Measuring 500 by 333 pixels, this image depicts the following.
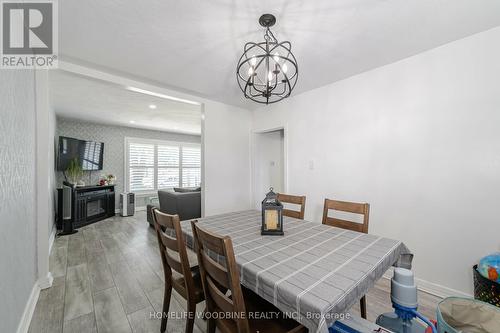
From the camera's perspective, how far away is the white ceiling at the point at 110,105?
298 centimetres

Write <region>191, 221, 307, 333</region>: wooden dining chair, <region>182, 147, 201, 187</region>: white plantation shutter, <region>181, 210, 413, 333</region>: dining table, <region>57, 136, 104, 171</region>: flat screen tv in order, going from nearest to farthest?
Answer: <region>181, 210, 413, 333</region>: dining table < <region>191, 221, 307, 333</region>: wooden dining chair < <region>57, 136, 104, 171</region>: flat screen tv < <region>182, 147, 201, 187</region>: white plantation shutter

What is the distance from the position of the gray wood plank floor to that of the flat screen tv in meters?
2.12

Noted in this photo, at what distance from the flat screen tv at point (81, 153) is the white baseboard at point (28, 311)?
11.3 feet

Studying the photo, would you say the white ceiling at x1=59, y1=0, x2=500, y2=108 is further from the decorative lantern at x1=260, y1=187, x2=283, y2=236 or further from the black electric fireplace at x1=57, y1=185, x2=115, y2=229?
the black electric fireplace at x1=57, y1=185, x2=115, y2=229

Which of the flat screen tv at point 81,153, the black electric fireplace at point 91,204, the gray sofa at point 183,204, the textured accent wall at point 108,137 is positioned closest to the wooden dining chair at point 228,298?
the gray sofa at point 183,204

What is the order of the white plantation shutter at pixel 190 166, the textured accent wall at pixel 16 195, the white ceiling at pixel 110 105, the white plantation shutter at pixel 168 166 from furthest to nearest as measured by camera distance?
the white plantation shutter at pixel 190 166
the white plantation shutter at pixel 168 166
the white ceiling at pixel 110 105
the textured accent wall at pixel 16 195

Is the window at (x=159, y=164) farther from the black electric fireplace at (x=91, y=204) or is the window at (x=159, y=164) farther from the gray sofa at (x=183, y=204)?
the gray sofa at (x=183, y=204)

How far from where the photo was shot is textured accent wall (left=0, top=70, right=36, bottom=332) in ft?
3.91

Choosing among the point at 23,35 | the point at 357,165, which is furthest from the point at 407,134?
the point at 23,35

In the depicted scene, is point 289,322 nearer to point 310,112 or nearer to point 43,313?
point 43,313

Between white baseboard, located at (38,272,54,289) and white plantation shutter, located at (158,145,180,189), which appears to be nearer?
white baseboard, located at (38,272,54,289)

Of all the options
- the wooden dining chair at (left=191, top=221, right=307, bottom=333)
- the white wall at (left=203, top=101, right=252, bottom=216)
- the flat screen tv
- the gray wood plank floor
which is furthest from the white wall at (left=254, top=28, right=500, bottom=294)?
the flat screen tv

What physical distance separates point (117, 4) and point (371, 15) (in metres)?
1.93

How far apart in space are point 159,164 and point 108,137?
5.08 feet
